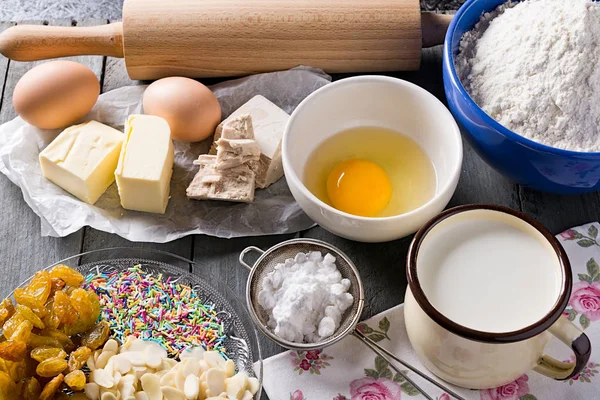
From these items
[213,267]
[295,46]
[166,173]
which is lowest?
[213,267]

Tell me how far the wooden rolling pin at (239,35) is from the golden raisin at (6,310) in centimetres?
71

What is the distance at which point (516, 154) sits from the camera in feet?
4.79

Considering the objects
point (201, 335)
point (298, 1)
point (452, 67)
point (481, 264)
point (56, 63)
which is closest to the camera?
point (481, 264)

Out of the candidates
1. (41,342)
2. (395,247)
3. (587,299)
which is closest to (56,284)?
(41,342)

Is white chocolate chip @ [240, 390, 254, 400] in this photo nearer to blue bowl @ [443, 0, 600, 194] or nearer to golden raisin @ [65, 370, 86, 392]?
golden raisin @ [65, 370, 86, 392]

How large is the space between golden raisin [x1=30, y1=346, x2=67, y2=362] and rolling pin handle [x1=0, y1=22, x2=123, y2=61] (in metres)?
0.82

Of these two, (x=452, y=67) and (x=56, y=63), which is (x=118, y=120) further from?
(x=452, y=67)

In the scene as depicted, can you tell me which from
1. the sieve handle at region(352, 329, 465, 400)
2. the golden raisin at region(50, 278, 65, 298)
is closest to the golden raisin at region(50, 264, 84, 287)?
the golden raisin at region(50, 278, 65, 298)

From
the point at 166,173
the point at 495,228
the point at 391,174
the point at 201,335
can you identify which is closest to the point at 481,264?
the point at 495,228

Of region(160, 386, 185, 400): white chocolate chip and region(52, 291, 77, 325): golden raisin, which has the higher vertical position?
region(52, 291, 77, 325): golden raisin

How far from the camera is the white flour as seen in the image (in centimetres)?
145

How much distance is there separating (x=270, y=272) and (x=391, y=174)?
369 millimetres

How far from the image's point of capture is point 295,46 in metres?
1.81

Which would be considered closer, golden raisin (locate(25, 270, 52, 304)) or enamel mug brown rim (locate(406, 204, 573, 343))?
enamel mug brown rim (locate(406, 204, 573, 343))
